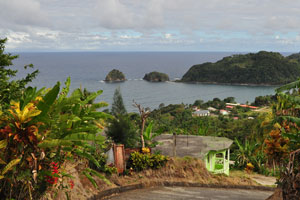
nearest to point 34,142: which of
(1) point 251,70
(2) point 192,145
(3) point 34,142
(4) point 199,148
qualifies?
(3) point 34,142

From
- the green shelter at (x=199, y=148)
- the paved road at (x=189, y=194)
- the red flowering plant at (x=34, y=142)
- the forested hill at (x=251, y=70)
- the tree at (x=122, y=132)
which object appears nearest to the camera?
the red flowering plant at (x=34, y=142)

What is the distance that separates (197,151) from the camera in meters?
12.9

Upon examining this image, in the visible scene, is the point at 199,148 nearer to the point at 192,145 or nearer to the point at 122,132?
the point at 192,145

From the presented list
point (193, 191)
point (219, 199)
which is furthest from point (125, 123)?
point (219, 199)

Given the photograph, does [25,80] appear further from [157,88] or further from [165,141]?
[157,88]

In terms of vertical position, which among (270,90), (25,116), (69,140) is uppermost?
(25,116)

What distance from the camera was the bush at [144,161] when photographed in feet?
36.6

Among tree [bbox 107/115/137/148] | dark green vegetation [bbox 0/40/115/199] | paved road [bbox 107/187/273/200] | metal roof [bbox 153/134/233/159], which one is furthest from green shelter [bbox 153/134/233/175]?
dark green vegetation [bbox 0/40/115/199]

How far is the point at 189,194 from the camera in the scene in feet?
33.2

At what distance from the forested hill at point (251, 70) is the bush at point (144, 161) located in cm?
10933

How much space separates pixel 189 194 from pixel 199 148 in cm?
335

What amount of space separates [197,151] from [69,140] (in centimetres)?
857

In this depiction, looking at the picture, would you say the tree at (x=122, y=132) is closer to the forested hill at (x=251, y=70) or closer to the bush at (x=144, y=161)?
the bush at (x=144, y=161)

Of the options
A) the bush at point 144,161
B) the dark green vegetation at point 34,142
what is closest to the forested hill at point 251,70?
the bush at point 144,161
